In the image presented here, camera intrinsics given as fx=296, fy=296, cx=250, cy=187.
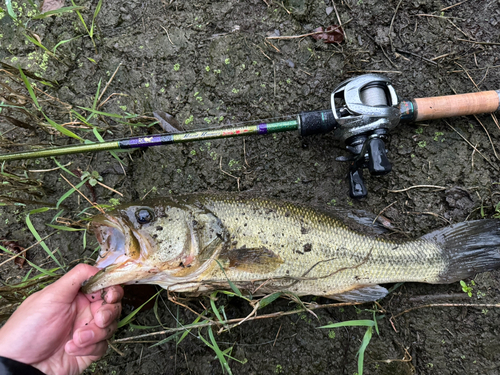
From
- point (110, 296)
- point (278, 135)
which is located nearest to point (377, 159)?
point (278, 135)

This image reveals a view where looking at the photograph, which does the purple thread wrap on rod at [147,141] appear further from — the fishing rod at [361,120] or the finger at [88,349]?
the finger at [88,349]

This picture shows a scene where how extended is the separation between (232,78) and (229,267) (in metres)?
2.02

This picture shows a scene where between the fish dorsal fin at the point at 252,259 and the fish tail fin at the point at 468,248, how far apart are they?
149 cm

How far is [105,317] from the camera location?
259 centimetres

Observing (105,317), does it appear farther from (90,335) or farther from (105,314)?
(90,335)

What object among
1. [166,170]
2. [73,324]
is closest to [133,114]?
[166,170]

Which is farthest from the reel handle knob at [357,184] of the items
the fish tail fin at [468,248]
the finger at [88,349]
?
the finger at [88,349]

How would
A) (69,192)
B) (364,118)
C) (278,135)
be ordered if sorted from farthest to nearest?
(278,135)
(69,192)
(364,118)

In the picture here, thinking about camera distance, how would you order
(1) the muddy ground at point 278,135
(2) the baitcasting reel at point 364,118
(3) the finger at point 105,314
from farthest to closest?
(1) the muddy ground at point 278,135 < (3) the finger at point 105,314 < (2) the baitcasting reel at point 364,118

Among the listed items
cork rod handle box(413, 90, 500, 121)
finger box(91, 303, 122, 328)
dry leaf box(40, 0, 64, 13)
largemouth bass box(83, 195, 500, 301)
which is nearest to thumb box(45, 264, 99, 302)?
largemouth bass box(83, 195, 500, 301)

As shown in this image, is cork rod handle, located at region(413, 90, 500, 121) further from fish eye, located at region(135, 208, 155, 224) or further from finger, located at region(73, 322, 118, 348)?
finger, located at region(73, 322, 118, 348)

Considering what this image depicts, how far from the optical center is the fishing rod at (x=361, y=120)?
2480 millimetres

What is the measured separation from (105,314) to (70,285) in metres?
0.39

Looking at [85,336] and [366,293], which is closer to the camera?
[85,336]
